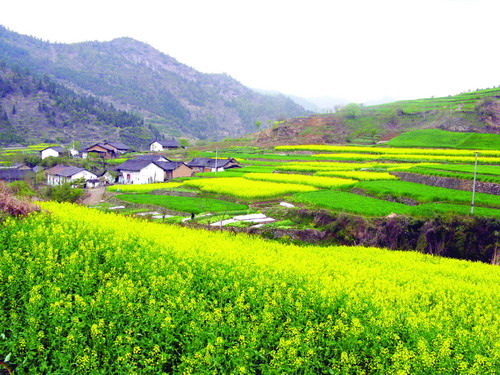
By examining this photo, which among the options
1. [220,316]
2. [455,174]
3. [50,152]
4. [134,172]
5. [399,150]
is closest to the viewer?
[220,316]

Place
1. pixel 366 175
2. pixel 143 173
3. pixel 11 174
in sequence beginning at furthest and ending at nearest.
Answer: pixel 143 173, pixel 11 174, pixel 366 175

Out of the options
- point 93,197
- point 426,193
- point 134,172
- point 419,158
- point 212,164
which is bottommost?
point 93,197

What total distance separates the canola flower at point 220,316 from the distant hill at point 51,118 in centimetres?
11484

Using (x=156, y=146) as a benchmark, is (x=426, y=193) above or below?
below

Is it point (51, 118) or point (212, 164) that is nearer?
point (212, 164)

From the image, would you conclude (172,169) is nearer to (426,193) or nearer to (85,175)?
(85,175)

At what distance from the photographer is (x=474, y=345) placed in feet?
23.5

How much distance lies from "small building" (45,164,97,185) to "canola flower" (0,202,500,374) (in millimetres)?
54564

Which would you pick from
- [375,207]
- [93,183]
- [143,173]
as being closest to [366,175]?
[375,207]

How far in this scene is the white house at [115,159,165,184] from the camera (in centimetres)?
6284

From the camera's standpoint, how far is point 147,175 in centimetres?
6297

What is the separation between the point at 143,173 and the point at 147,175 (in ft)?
2.43

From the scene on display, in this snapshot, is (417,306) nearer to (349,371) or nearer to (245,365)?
(349,371)

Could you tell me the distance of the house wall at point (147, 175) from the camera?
2475 inches
